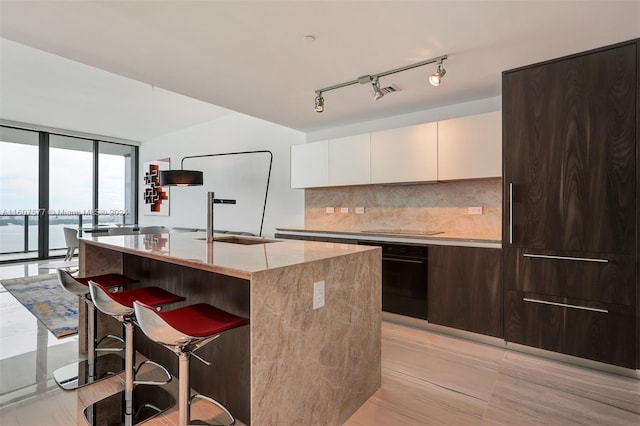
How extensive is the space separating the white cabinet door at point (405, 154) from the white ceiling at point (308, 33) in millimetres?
474

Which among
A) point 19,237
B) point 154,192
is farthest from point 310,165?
point 19,237

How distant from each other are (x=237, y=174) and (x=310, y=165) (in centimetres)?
203

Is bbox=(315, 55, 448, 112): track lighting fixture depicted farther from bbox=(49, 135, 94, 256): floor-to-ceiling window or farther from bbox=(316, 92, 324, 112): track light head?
bbox=(49, 135, 94, 256): floor-to-ceiling window

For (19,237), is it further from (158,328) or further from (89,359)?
(158,328)

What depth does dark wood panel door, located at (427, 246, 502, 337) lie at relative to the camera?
111 inches

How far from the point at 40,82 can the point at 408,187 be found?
16.5 ft

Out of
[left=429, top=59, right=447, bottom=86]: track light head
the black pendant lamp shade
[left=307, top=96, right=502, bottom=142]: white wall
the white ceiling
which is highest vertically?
the white ceiling

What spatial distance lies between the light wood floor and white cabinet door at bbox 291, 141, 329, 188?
232cm

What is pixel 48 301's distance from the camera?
402 centimetres

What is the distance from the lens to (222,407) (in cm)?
187

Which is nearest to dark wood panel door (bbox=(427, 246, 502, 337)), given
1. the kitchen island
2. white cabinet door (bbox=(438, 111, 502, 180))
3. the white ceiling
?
white cabinet door (bbox=(438, 111, 502, 180))

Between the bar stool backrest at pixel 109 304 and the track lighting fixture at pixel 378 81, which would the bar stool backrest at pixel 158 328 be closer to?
the bar stool backrest at pixel 109 304

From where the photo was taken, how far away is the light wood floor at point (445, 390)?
1860mm

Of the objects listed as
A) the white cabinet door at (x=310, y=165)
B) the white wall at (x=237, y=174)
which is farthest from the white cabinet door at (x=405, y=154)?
the white wall at (x=237, y=174)
